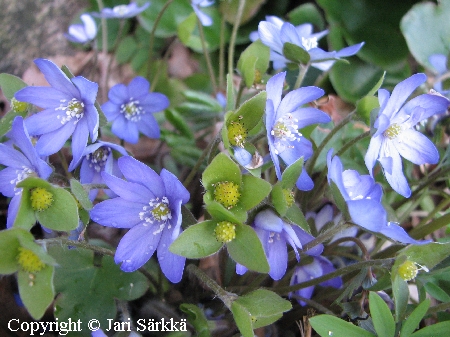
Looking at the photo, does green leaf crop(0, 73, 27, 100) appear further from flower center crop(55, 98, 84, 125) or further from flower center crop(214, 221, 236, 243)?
flower center crop(214, 221, 236, 243)

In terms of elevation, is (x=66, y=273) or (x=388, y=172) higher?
(x=388, y=172)

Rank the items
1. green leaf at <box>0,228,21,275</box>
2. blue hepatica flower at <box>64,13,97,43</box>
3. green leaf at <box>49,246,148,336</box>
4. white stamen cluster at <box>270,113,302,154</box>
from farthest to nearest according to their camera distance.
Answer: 1. blue hepatica flower at <box>64,13,97,43</box>
2. green leaf at <box>49,246,148,336</box>
3. white stamen cluster at <box>270,113,302,154</box>
4. green leaf at <box>0,228,21,275</box>

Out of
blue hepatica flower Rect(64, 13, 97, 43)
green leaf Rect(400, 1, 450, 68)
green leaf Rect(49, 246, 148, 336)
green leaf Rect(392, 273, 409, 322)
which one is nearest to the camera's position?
green leaf Rect(392, 273, 409, 322)

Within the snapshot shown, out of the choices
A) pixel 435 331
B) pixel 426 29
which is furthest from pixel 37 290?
pixel 426 29

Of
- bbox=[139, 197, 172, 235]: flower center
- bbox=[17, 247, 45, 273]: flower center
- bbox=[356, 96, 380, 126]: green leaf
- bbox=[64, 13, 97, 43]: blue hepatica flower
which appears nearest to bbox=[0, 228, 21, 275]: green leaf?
bbox=[17, 247, 45, 273]: flower center

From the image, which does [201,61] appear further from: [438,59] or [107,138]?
[438,59]

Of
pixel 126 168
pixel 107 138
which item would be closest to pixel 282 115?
pixel 126 168

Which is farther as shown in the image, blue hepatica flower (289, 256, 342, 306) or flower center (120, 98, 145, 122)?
flower center (120, 98, 145, 122)
